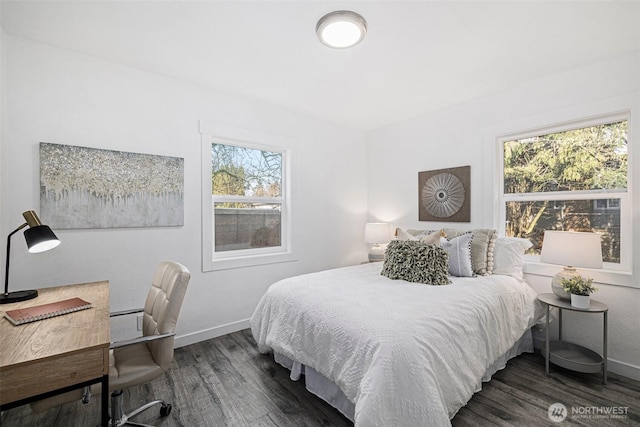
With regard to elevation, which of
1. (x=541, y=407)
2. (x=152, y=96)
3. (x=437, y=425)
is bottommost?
(x=541, y=407)

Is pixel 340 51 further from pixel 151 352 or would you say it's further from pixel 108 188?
pixel 151 352

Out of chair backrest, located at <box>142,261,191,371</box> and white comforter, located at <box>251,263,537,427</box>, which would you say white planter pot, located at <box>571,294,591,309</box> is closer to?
white comforter, located at <box>251,263,537,427</box>

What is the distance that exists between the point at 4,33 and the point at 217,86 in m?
1.46

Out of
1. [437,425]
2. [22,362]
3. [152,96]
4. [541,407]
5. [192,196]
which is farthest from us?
[192,196]

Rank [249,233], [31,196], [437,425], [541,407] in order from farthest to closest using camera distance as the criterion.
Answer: [249,233], [31,196], [541,407], [437,425]

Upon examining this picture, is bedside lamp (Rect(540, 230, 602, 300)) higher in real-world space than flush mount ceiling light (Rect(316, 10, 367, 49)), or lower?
lower

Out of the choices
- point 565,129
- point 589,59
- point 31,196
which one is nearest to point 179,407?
point 31,196

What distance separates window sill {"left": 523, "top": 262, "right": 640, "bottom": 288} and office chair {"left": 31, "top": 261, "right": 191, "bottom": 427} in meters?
3.01

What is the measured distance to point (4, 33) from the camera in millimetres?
2004


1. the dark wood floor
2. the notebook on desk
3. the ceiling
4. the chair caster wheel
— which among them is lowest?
the dark wood floor

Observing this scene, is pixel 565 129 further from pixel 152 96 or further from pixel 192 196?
pixel 152 96

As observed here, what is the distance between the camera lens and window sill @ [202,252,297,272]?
115 inches

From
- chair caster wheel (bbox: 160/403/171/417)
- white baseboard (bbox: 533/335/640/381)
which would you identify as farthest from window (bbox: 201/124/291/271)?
white baseboard (bbox: 533/335/640/381)

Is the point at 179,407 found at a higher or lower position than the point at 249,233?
lower
